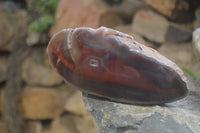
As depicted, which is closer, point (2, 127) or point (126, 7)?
point (126, 7)

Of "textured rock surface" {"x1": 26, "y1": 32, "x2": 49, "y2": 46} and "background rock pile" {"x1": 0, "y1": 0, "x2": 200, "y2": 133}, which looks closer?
"background rock pile" {"x1": 0, "y1": 0, "x2": 200, "y2": 133}

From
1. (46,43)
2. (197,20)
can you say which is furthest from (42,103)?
(197,20)

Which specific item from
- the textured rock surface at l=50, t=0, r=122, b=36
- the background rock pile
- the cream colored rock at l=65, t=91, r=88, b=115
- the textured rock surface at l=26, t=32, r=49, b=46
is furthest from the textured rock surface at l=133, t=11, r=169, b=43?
the textured rock surface at l=26, t=32, r=49, b=46

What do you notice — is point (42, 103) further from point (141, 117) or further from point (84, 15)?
point (141, 117)

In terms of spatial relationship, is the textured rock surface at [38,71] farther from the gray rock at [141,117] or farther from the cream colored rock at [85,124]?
the gray rock at [141,117]

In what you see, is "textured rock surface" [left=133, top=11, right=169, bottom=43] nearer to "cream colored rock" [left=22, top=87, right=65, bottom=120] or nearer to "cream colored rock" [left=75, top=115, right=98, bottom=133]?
"cream colored rock" [left=75, top=115, right=98, bottom=133]

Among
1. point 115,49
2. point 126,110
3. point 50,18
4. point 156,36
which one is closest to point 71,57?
point 115,49
